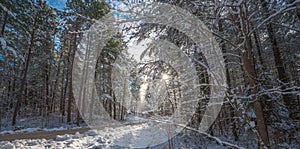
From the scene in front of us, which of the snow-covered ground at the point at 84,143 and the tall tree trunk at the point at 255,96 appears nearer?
the tall tree trunk at the point at 255,96

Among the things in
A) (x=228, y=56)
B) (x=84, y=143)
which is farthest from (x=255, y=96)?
(x=84, y=143)

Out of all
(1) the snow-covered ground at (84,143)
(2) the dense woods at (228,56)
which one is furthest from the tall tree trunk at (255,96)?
(1) the snow-covered ground at (84,143)

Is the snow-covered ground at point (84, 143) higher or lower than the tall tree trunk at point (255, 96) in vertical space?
lower

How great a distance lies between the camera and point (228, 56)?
625 centimetres

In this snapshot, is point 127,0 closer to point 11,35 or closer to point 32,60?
point 11,35

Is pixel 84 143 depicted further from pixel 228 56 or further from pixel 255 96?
pixel 228 56

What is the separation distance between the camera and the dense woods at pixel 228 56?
71.6 inches

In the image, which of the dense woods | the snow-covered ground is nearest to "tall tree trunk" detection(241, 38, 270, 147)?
the dense woods

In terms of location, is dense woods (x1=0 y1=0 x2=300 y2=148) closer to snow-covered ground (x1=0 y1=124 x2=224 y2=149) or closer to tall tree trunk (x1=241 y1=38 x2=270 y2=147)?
tall tree trunk (x1=241 y1=38 x2=270 y2=147)

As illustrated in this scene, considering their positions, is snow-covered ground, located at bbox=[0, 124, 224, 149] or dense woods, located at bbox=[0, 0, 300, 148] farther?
snow-covered ground, located at bbox=[0, 124, 224, 149]

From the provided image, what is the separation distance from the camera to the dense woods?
1.82m

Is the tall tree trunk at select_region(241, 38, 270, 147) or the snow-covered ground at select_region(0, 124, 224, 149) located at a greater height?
the tall tree trunk at select_region(241, 38, 270, 147)

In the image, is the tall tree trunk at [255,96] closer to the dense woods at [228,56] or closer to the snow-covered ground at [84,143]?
the dense woods at [228,56]

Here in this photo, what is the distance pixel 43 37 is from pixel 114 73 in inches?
359
